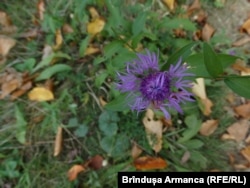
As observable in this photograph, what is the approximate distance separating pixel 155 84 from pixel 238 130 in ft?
3.10

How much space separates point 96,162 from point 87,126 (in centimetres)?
16

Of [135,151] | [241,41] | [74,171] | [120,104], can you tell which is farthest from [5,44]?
[241,41]

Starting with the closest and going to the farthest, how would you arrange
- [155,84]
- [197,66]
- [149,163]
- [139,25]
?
[155,84] → [197,66] → [139,25] → [149,163]

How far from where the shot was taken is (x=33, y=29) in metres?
1.84

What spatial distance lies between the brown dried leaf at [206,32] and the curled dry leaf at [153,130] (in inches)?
17.4

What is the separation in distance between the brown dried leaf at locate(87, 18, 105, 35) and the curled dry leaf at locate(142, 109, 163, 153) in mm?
436

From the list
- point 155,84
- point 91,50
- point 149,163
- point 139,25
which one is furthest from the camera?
point 91,50

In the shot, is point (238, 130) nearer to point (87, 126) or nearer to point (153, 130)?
point (153, 130)

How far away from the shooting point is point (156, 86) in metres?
0.88

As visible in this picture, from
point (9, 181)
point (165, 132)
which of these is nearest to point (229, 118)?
point (165, 132)

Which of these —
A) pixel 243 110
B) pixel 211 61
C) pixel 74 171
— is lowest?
pixel 74 171

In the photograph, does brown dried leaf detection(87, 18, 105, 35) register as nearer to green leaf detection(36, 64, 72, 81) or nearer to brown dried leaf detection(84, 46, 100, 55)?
brown dried leaf detection(84, 46, 100, 55)

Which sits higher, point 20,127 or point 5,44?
point 5,44

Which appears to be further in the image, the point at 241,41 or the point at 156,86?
the point at 241,41
